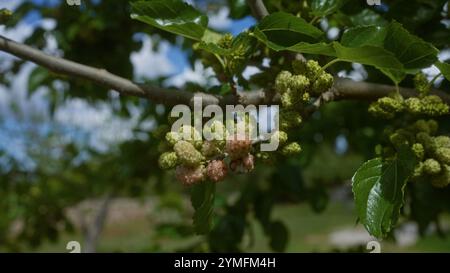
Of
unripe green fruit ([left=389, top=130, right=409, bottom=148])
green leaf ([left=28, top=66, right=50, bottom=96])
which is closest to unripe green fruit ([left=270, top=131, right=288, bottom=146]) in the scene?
unripe green fruit ([left=389, top=130, right=409, bottom=148])

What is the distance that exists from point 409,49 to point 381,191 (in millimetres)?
221

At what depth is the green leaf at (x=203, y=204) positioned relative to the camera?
2.89 feet

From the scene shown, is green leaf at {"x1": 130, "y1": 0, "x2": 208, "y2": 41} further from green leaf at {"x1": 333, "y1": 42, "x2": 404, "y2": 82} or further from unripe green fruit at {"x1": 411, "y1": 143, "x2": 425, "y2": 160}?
unripe green fruit at {"x1": 411, "y1": 143, "x2": 425, "y2": 160}

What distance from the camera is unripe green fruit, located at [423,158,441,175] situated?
84 centimetres

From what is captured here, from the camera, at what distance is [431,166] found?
2.75 ft

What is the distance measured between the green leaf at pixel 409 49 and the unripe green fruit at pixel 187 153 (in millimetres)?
318

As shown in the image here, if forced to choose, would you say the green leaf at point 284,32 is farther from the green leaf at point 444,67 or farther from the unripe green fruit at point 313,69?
the green leaf at point 444,67

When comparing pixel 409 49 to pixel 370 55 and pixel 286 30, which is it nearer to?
pixel 370 55

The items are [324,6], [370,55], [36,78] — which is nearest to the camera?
A: [370,55]

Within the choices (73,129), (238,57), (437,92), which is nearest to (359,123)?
(437,92)

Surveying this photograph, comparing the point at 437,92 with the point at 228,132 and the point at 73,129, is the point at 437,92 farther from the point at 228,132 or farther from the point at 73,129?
the point at 73,129

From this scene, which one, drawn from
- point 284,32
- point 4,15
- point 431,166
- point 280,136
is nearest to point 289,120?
point 280,136

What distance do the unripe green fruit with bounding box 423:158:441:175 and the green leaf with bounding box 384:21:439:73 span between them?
0.17 metres

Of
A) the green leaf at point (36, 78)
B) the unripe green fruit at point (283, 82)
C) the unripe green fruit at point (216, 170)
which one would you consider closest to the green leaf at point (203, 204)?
the unripe green fruit at point (216, 170)
